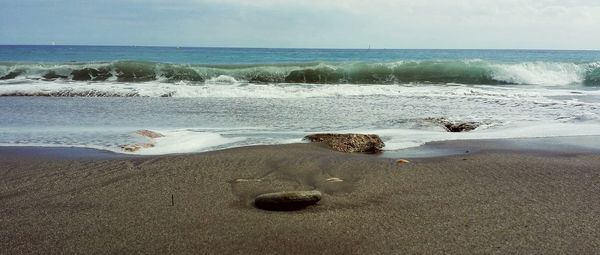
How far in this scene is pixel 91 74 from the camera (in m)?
19.4

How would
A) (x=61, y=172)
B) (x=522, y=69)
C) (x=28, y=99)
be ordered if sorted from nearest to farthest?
1. (x=61, y=172)
2. (x=28, y=99)
3. (x=522, y=69)

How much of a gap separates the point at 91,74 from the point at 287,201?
18349 mm

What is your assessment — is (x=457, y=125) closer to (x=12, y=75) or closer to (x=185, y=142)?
(x=185, y=142)

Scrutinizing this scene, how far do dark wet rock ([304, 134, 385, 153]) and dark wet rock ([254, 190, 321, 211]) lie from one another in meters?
2.15

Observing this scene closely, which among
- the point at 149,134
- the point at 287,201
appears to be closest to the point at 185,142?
the point at 149,134

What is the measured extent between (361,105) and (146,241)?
26.6 ft

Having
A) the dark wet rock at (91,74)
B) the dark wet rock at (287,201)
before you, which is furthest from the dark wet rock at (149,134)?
the dark wet rock at (91,74)

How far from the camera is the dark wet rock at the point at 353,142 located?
5.36m

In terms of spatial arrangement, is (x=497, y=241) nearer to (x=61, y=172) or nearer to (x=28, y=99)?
(x=61, y=172)

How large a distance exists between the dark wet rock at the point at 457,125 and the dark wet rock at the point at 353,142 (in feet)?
6.82

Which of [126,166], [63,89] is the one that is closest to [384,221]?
[126,166]

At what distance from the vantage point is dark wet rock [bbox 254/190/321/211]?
319cm

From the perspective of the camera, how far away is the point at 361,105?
10453mm

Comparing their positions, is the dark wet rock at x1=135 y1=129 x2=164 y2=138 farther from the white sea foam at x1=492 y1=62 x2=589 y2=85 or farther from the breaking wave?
the white sea foam at x1=492 y1=62 x2=589 y2=85
